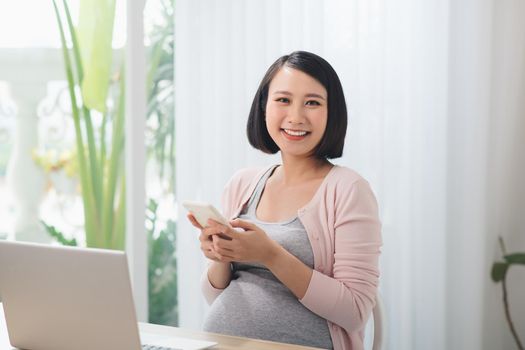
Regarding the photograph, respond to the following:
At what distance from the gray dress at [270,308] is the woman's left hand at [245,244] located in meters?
0.11

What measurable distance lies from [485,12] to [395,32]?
0.28m

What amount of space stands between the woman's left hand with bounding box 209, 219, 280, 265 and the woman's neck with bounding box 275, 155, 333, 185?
26 centimetres

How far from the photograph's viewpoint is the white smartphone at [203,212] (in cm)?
146

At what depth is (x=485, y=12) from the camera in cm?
225

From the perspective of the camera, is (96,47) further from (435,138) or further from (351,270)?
(351,270)

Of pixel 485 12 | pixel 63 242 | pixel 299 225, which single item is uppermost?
pixel 485 12

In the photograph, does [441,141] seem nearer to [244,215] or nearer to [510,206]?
[510,206]

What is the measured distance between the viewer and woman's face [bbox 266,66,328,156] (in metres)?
1.75

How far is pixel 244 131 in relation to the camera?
2701 mm

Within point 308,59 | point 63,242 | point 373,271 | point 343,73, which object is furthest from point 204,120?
point 373,271

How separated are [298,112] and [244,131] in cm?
96

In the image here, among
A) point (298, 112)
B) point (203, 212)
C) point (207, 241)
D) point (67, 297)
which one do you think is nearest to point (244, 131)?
point (298, 112)

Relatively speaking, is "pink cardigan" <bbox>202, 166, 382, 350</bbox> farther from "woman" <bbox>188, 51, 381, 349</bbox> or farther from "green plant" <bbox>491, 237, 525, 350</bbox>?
"green plant" <bbox>491, 237, 525, 350</bbox>

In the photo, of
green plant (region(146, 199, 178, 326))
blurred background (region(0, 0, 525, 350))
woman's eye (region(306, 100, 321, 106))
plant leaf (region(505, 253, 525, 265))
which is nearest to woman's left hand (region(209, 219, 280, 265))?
woman's eye (region(306, 100, 321, 106))
